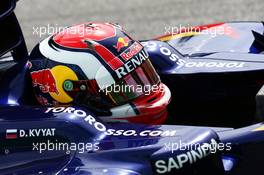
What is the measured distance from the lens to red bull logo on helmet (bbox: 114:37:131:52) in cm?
256

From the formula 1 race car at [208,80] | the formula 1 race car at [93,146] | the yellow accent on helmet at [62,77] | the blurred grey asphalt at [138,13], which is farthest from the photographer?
the blurred grey asphalt at [138,13]

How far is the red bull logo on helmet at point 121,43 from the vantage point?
256cm

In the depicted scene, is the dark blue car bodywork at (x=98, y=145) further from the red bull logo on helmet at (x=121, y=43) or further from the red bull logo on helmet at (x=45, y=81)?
the red bull logo on helmet at (x=121, y=43)

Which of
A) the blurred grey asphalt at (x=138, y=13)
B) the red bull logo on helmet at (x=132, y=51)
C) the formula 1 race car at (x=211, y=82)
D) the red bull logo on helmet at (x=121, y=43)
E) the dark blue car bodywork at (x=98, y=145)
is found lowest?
the blurred grey asphalt at (x=138, y=13)

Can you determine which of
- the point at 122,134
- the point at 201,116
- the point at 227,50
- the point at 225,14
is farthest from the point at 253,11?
the point at 122,134

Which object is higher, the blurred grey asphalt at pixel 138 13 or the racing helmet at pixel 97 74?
the racing helmet at pixel 97 74

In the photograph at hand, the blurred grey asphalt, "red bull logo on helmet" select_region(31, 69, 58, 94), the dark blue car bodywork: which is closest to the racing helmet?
"red bull logo on helmet" select_region(31, 69, 58, 94)

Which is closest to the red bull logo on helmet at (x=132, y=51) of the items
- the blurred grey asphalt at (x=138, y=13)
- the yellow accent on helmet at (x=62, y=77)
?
the yellow accent on helmet at (x=62, y=77)

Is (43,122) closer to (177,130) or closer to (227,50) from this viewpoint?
(177,130)

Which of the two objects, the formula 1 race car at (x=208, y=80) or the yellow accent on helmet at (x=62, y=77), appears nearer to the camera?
the yellow accent on helmet at (x=62, y=77)

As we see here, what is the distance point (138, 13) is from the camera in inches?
208

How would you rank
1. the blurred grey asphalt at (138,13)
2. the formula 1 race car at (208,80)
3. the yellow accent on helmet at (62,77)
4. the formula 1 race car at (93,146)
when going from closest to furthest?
the formula 1 race car at (93,146)
the yellow accent on helmet at (62,77)
the formula 1 race car at (208,80)
the blurred grey asphalt at (138,13)

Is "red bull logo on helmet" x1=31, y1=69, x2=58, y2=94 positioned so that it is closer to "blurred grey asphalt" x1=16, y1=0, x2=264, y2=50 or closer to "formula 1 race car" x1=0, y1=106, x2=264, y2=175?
"formula 1 race car" x1=0, y1=106, x2=264, y2=175

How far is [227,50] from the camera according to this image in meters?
3.32
